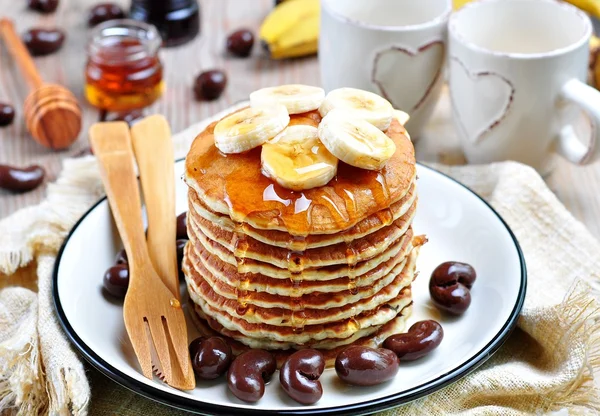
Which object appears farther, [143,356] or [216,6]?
[216,6]

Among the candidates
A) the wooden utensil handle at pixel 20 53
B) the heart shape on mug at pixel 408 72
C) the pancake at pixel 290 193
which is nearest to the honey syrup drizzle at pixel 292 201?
the pancake at pixel 290 193

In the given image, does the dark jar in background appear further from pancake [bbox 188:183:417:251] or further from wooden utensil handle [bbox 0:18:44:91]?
pancake [bbox 188:183:417:251]

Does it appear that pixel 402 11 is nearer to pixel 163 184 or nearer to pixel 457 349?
pixel 163 184

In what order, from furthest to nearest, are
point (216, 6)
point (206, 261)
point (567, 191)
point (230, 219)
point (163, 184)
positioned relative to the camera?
1. point (216, 6)
2. point (567, 191)
3. point (163, 184)
4. point (206, 261)
5. point (230, 219)

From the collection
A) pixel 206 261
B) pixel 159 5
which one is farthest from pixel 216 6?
pixel 206 261

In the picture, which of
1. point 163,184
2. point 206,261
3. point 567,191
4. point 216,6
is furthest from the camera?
point 216,6

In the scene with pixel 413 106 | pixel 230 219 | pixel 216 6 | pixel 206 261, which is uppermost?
pixel 230 219

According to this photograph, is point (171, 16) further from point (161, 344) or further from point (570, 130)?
point (161, 344)

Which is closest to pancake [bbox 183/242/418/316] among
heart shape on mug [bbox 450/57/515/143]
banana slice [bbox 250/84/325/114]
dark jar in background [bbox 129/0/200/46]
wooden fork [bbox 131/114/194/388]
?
wooden fork [bbox 131/114/194/388]
